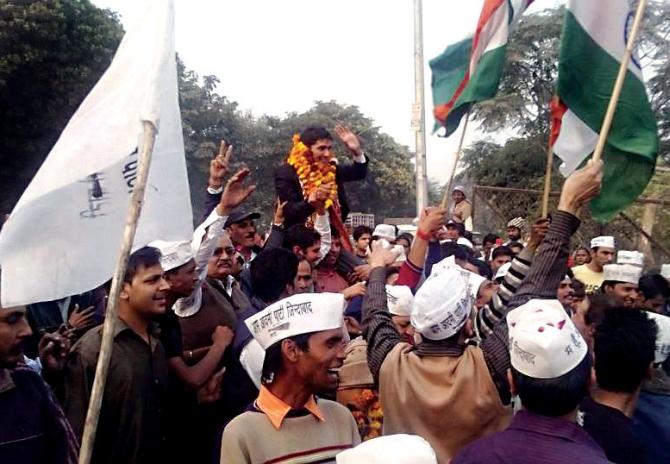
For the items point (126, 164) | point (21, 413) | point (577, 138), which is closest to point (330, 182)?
point (577, 138)

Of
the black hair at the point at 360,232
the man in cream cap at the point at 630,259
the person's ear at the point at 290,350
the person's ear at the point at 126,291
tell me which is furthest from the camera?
the black hair at the point at 360,232

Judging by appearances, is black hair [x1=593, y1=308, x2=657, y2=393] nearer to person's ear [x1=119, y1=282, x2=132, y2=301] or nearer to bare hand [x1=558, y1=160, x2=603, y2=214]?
bare hand [x1=558, y1=160, x2=603, y2=214]

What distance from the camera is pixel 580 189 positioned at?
306cm

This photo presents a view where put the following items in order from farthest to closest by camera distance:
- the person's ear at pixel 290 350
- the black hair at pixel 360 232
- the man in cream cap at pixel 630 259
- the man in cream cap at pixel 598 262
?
the black hair at pixel 360 232, the man in cream cap at pixel 598 262, the man in cream cap at pixel 630 259, the person's ear at pixel 290 350

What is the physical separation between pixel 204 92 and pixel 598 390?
30823mm

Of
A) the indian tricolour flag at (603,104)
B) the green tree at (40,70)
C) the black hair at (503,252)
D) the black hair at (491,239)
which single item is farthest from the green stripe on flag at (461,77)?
the green tree at (40,70)

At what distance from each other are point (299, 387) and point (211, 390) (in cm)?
106

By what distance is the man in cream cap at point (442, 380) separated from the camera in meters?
2.88

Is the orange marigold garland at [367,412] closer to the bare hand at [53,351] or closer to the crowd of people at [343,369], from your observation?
the crowd of people at [343,369]

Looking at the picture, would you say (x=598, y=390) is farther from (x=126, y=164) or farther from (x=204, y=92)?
(x=204, y=92)

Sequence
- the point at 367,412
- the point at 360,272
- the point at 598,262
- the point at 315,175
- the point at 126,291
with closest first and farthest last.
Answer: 1. the point at 126,291
2. the point at 367,412
3. the point at 360,272
4. the point at 315,175
5. the point at 598,262

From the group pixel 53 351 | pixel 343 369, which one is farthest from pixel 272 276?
pixel 53 351

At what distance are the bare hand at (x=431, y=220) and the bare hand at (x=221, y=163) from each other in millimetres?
1171

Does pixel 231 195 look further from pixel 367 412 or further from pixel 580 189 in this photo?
pixel 580 189
